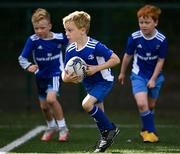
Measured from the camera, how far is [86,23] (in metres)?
8.38

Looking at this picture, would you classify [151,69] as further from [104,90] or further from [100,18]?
[100,18]

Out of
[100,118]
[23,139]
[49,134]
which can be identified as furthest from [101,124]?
[23,139]

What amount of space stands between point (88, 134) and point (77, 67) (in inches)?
103

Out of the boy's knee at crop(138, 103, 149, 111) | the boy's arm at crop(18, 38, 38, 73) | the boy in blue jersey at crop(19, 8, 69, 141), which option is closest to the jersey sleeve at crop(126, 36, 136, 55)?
the boy's knee at crop(138, 103, 149, 111)

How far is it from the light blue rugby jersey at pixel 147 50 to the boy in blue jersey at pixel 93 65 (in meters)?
1.35

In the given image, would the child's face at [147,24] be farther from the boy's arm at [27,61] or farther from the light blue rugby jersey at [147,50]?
the boy's arm at [27,61]

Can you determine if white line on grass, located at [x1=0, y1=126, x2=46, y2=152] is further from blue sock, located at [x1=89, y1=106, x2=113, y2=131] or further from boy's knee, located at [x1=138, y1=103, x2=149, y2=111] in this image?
boy's knee, located at [x1=138, y1=103, x2=149, y2=111]

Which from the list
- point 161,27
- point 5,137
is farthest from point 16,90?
point 5,137

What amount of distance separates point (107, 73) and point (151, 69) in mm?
1411

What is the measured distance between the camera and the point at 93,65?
8.51 meters

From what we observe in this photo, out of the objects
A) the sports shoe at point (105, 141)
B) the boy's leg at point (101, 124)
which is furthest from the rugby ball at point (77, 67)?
the sports shoe at point (105, 141)

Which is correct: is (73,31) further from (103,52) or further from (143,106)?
(143,106)

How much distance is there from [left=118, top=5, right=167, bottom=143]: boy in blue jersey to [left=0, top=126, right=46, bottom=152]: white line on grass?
154 centimetres

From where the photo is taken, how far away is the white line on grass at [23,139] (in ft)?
29.3
